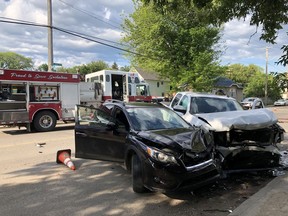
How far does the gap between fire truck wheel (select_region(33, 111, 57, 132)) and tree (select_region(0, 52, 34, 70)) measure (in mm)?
74709

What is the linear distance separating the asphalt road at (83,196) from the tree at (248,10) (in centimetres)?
305

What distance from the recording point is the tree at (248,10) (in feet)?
16.0

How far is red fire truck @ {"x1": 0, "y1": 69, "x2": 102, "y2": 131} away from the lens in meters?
13.7

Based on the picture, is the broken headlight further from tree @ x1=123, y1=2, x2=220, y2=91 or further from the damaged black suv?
tree @ x1=123, y1=2, x2=220, y2=91

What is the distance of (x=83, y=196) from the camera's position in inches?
203

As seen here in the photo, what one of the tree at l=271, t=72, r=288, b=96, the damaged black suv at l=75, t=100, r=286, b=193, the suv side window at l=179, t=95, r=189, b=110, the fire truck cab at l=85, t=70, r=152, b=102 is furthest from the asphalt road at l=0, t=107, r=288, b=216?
the fire truck cab at l=85, t=70, r=152, b=102

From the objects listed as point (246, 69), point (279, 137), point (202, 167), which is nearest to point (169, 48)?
point (279, 137)

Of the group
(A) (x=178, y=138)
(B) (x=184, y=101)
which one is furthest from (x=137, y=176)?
(B) (x=184, y=101)

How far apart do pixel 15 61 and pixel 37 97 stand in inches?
3138

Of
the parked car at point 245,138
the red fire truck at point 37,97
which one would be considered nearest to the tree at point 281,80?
the parked car at point 245,138

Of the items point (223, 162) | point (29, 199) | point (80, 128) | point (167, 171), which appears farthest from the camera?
point (80, 128)

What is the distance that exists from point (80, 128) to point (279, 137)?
4.52m

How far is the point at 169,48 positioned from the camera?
30.2 meters

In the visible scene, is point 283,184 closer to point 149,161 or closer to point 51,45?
point 149,161
